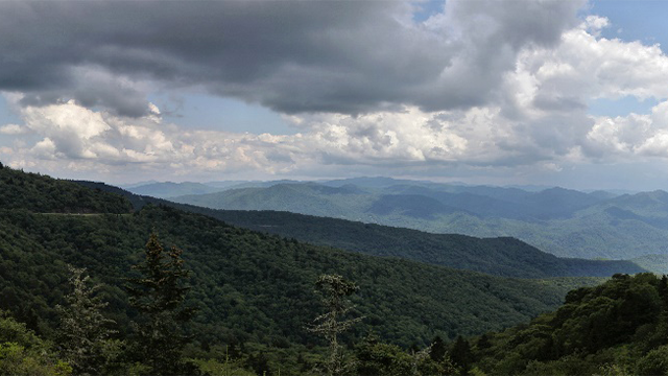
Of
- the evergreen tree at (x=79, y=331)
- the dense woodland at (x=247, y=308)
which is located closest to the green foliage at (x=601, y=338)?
the dense woodland at (x=247, y=308)

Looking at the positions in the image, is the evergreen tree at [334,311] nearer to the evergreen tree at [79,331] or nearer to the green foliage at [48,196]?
the evergreen tree at [79,331]

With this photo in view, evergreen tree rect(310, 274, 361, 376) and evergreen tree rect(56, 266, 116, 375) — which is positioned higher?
evergreen tree rect(310, 274, 361, 376)

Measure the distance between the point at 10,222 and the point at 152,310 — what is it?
106447mm

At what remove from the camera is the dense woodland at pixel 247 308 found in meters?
19.4

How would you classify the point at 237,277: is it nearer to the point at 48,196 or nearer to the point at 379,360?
the point at 48,196

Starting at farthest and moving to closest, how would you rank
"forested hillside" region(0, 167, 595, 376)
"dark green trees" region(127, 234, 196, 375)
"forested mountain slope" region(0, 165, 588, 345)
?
"forested mountain slope" region(0, 165, 588, 345) < "forested hillside" region(0, 167, 595, 376) < "dark green trees" region(127, 234, 196, 375)

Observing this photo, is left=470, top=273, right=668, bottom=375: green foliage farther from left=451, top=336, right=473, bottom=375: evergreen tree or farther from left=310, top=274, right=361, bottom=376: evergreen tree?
left=310, top=274, right=361, bottom=376: evergreen tree

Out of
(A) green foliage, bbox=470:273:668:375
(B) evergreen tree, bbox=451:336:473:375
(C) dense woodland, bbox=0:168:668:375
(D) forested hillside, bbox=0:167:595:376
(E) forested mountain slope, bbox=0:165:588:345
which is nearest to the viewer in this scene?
(C) dense woodland, bbox=0:168:668:375

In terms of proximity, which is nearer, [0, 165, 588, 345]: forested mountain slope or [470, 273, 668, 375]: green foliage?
[470, 273, 668, 375]: green foliage

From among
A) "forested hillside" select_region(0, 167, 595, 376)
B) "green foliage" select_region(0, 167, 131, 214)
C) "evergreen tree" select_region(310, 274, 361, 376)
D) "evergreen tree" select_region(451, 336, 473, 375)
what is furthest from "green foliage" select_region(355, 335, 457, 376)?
"green foliage" select_region(0, 167, 131, 214)

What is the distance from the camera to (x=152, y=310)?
20.4 m

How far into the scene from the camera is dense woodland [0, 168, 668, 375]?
1944 centimetres

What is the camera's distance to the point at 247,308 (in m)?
116

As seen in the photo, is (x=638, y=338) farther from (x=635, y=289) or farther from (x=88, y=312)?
(x=88, y=312)
